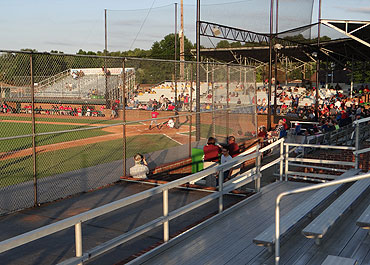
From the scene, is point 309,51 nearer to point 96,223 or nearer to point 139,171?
point 139,171

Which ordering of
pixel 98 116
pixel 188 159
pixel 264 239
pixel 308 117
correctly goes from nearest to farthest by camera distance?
pixel 264 239 < pixel 98 116 < pixel 188 159 < pixel 308 117

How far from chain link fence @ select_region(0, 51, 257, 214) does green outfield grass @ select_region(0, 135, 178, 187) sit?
0.03 meters

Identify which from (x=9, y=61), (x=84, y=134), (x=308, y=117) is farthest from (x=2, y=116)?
Answer: (x=308, y=117)

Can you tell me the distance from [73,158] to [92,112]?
355cm

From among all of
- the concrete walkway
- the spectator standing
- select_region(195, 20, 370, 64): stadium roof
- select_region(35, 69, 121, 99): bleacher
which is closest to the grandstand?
select_region(35, 69, 121, 99): bleacher

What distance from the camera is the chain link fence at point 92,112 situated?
9898mm

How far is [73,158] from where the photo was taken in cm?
1611

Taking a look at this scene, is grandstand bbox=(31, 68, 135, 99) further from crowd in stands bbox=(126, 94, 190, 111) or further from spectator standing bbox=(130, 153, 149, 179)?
crowd in stands bbox=(126, 94, 190, 111)

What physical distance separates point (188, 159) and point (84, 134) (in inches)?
441

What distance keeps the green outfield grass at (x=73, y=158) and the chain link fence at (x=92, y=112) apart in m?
0.03

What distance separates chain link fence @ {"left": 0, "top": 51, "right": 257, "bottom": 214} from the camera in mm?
9898

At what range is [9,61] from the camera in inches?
353

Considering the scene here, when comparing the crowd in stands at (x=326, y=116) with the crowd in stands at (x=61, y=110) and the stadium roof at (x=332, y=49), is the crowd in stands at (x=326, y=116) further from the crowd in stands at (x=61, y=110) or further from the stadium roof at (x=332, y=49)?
the crowd in stands at (x=61, y=110)

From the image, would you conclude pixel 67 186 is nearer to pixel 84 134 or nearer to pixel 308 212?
pixel 308 212
